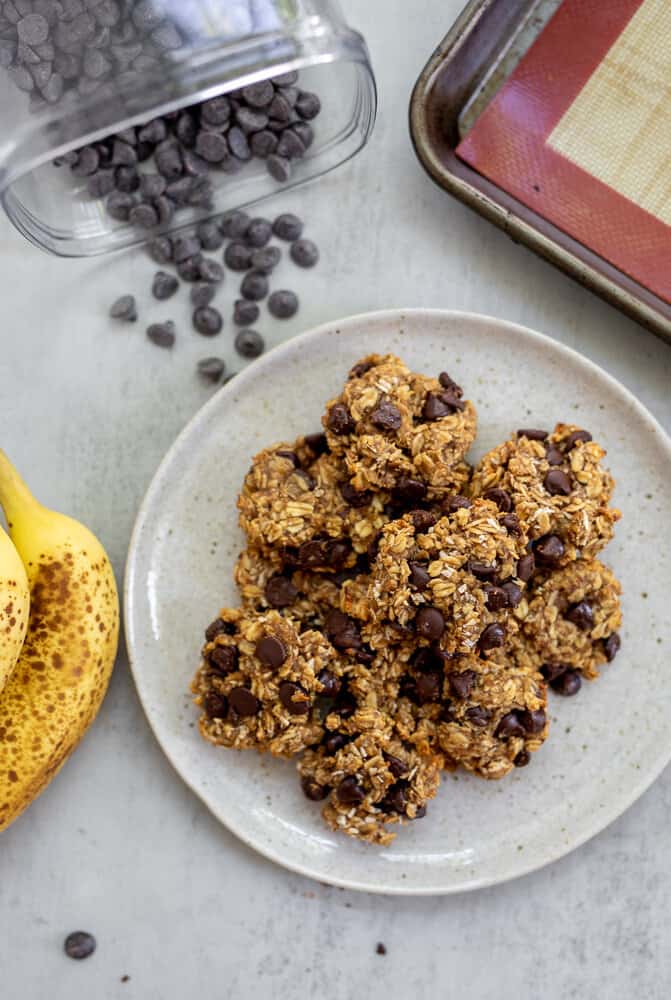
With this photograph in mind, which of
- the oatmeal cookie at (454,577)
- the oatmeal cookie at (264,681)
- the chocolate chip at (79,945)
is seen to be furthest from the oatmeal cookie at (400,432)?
the chocolate chip at (79,945)

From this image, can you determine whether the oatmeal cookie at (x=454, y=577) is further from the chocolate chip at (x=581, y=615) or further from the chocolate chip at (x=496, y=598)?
the chocolate chip at (x=581, y=615)

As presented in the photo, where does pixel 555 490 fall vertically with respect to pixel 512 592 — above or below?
above

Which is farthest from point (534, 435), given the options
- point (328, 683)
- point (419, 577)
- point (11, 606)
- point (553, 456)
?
point (11, 606)

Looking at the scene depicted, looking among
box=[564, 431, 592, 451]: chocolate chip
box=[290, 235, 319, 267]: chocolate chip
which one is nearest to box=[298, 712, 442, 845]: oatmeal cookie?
box=[564, 431, 592, 451]: chocolate chip

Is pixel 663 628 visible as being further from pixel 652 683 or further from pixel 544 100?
pixel 544 100

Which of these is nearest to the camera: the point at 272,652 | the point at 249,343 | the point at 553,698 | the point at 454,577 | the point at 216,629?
the point at 454,577

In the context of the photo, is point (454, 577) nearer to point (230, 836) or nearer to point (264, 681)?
point (264, 681)

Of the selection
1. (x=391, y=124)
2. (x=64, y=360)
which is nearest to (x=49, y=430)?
(x=64, y=360)

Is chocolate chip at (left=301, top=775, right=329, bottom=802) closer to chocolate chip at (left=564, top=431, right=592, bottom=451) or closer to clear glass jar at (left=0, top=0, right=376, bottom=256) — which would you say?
chocolate chip at (left=564, top=431, right=592, bottom=451)
